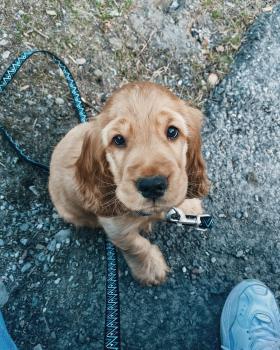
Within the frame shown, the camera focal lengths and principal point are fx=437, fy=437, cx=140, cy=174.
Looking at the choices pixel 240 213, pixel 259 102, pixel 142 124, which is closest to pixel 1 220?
pixel 142 124

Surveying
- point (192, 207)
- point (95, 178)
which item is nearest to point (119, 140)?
point (95, 178)

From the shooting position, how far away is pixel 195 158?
2.57 metres

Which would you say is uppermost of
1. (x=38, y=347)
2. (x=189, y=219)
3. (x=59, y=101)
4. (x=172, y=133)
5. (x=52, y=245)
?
(x=172, y=133)

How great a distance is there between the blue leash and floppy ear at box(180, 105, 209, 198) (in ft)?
2.12

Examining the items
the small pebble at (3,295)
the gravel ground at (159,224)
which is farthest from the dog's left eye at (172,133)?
the small pebble at (3,295)

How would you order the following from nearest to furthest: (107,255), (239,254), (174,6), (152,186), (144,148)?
(152,186), (144,148), (107,255), (239,254), (174,6)

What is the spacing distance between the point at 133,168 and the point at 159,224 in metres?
1.22

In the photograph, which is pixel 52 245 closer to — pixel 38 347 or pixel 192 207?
pixel 38 347

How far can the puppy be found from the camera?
209cm

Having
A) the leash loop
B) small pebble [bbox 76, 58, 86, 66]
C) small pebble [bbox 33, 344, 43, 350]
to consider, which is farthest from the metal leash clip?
small pebble [bbox 76, 58, 86, 66]

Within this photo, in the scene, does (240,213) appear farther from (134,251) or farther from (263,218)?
(134,251)

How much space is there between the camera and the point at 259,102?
140 inches

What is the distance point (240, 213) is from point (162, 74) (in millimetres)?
1330

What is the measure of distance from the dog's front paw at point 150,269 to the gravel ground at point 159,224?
0.25 ft
